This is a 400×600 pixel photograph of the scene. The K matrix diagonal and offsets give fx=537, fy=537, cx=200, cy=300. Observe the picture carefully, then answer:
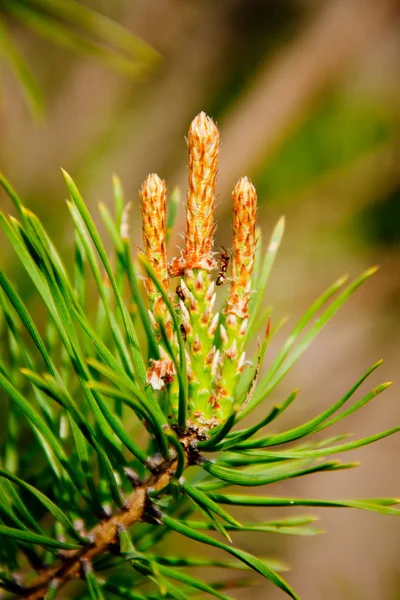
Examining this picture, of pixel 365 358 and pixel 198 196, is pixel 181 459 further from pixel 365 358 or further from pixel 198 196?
pixel 365 358

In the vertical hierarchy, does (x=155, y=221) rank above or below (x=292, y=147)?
below

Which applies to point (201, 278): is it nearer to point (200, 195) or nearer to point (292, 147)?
point (200, 195)

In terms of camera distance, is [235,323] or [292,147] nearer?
[235,323]

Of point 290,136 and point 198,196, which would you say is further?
point 290,136

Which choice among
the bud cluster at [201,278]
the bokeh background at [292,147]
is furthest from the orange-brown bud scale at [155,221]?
the bokeh background at [292,147]

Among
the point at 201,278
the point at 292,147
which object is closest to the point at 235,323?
the point at 201,278

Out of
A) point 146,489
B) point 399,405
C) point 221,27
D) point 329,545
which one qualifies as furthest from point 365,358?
point 146,489

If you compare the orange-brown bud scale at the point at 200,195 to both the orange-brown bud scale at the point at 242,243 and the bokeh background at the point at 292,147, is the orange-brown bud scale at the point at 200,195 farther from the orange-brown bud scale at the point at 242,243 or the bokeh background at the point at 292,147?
the bokeh background at the point at 292,147

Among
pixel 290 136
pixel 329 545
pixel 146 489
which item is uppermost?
pixel 290 136
